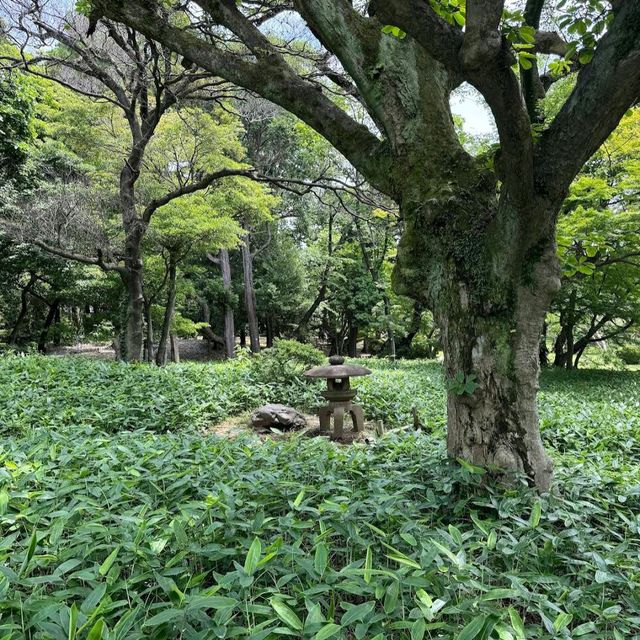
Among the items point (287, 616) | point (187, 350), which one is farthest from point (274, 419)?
point (187, 350)

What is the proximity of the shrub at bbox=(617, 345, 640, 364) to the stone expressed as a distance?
11.8 metres

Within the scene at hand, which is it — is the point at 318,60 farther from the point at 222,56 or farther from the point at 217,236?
the point at 217,236

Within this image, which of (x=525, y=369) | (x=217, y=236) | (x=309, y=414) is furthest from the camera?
(x=217, y=236)

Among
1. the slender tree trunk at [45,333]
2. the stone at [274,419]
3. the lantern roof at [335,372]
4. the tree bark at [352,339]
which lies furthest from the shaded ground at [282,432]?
the tree bark at [352,339]

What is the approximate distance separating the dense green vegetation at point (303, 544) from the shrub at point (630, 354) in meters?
12.0

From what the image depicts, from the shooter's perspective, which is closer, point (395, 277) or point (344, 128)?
point (395, 277)

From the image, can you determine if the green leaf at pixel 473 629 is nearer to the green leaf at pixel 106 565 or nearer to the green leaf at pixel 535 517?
the green leaf at pixel 535 517

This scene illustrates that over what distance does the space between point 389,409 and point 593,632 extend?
5.12 m

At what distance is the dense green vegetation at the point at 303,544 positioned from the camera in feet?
3.84

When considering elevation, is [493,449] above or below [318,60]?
below

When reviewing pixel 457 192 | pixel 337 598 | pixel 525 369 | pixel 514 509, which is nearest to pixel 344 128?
pixel 457 192

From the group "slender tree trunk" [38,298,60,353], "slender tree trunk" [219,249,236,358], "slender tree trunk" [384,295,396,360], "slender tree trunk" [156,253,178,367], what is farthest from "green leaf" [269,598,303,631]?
"slender tree trunk" [38,298,60,353]

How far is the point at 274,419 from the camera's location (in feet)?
19.0

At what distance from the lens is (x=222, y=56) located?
2914mm
